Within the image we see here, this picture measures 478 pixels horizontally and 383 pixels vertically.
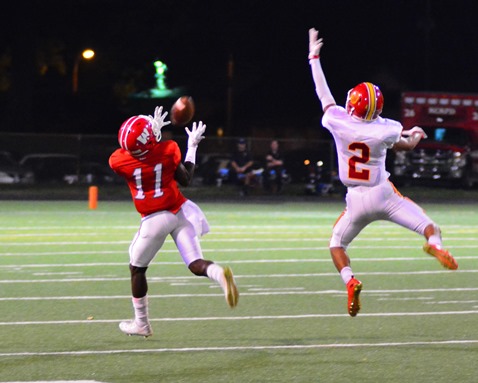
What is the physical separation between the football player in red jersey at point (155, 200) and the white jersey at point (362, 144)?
1.14m

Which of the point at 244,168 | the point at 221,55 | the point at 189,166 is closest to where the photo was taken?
the point at 189,166

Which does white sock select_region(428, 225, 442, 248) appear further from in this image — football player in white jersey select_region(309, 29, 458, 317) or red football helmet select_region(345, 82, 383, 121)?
red football helmet select_region(345, 82, 383, 121)

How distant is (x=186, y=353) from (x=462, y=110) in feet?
103

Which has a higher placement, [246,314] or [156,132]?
[156,132]

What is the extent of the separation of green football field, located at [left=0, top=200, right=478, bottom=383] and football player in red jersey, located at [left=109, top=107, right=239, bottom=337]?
0.50 meters

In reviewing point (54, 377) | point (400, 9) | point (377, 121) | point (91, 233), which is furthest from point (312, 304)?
point (400, 9)

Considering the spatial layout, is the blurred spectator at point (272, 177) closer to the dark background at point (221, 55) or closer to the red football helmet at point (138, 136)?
the dark background at point (221, 55)

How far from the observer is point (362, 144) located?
9.22m

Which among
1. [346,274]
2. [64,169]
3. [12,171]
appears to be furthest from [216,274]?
[64,169]

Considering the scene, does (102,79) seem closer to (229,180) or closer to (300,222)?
(229,180)

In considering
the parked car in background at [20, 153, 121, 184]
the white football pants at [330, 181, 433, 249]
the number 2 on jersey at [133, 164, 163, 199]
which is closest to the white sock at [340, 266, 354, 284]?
the white football pants at [330, 181, 433, 249]

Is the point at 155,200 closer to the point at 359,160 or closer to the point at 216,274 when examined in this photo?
the point at 216,274

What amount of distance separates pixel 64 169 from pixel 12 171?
1.53 meters

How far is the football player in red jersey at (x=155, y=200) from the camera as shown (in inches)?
338
